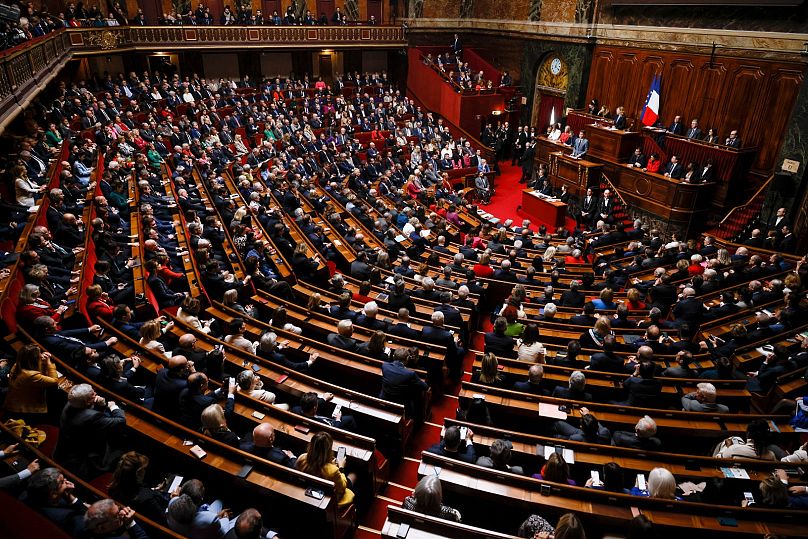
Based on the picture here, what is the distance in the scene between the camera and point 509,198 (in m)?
14.4

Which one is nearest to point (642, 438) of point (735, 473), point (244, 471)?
point (735, 473)

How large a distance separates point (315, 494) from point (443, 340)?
8.42ft

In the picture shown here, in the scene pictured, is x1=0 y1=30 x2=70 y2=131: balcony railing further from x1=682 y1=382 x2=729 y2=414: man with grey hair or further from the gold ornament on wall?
the gold ornament on wall

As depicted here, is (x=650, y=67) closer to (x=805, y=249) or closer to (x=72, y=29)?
(x=805, y=249)

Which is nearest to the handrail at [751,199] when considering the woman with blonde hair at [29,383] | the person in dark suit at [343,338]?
the person in dark suit at [343,338]

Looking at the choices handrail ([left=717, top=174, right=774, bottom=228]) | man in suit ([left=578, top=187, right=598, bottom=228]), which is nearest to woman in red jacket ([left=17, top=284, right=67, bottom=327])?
man in suit ([left=578, top=187, right=598, bottom=228])

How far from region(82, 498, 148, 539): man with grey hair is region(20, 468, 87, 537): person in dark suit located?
0.12 m

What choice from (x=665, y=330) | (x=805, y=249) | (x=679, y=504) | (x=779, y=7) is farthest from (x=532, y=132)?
(x=679, y=504)

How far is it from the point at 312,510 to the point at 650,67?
44.9 ft

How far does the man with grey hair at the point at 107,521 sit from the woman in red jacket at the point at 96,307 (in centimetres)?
294

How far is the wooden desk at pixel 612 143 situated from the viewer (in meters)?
12.2

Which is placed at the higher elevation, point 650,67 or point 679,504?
point 650,67

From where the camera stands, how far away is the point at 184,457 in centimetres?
361

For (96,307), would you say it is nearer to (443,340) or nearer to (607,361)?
(443,340)
